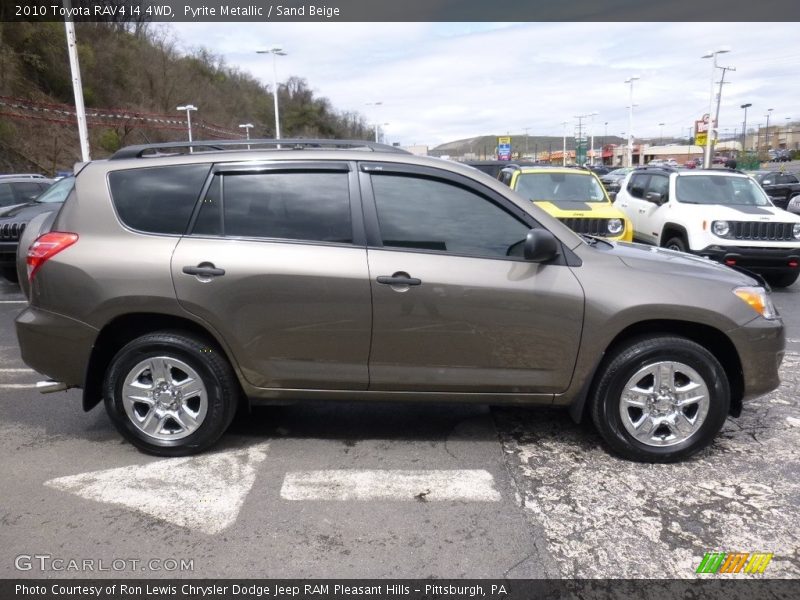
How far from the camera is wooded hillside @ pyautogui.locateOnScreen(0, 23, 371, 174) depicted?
32000mm

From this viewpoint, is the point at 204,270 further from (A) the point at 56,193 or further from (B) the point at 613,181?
(B) the point at 613,181

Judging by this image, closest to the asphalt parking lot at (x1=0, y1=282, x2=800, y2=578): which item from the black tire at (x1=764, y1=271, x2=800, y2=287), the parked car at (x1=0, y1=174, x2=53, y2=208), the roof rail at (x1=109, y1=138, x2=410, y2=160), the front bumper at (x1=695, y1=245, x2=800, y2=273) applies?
the roof rail at (x1=109, y1=138, x2=410, y2=160)

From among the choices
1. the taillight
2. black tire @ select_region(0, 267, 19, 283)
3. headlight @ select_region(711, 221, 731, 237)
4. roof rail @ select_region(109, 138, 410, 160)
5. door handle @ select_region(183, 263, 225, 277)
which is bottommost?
black tire @ select_region(0, 267, 19, 283)

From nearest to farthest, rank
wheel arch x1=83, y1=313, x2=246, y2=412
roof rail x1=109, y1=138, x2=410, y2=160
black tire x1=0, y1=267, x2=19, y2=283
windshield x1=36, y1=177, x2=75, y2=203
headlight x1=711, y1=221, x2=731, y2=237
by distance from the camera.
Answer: wheel arch x1=83, y1=313, x2=246, y2=412, roof rail x1=109, y1=138, x2=410, y2=160, headlight x1=711, y1=221, x2=731, y2=237, black tire x1=0, y1=267, x2=19, y2=283, windshield x1=36, y1=177, x2=75, y2=203

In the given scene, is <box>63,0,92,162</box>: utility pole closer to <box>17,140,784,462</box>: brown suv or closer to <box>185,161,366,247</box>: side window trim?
<box>17,140,784,462</box>: brown suv

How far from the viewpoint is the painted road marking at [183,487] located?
10.6ft

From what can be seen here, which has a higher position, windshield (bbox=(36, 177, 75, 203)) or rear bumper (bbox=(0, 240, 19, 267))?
windshield (bbox=(36, 177, 75, 203))

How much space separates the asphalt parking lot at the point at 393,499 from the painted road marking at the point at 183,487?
12 millimetres

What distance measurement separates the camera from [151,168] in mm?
3855

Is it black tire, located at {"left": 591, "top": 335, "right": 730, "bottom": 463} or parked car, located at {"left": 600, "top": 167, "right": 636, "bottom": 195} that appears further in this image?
parked car, located at {"left": 600, "top": 167, "right": 636, "bottom": 195}

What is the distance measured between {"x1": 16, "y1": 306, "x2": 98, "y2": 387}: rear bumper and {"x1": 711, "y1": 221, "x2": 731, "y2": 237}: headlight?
323 inches

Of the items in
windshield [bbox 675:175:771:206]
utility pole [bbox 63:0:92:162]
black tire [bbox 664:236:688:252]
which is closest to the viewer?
black tire [bbox 664:236:688:252]

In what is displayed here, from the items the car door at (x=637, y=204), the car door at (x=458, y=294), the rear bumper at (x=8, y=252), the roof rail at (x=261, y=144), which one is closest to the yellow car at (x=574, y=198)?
the car door at (x=637, y=204)

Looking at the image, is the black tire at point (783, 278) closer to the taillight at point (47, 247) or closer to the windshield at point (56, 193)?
the taillight at point (47, 247)
